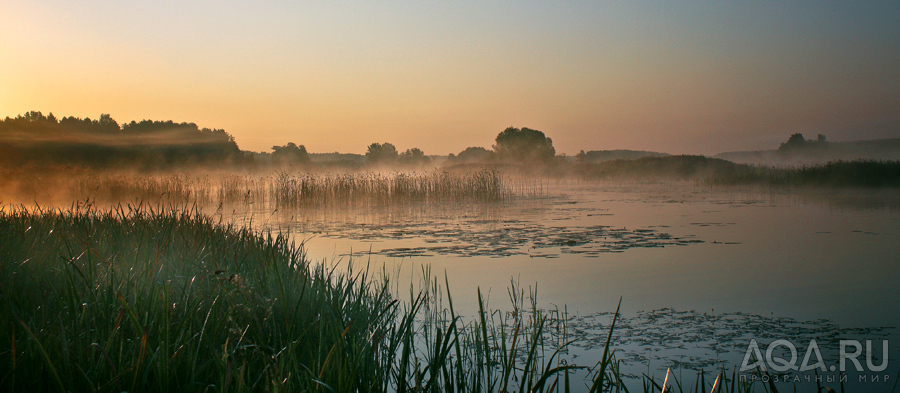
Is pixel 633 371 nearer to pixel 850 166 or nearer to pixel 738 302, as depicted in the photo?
pixel 738 302

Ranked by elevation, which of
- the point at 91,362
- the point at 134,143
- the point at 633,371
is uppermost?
the point at 134,143

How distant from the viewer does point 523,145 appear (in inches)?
1932

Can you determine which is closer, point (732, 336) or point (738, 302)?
point (732, 336)

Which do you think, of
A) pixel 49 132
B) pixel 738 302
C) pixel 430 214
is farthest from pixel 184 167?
pixel 738 302

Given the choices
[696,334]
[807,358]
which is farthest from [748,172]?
[807,358]

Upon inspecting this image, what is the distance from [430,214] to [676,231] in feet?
16.3

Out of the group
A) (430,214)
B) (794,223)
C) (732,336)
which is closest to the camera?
(732,336)

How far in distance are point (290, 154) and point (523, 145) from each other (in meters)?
19.7

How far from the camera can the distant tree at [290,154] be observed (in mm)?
51609

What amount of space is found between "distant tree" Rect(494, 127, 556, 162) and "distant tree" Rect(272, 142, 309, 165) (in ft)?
53.2

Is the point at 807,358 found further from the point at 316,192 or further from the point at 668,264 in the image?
the point at 316,192

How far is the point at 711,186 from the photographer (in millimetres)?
22969

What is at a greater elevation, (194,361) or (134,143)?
(134,143)

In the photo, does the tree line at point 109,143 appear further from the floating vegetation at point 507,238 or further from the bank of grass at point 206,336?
the bank of grass at point 206,336
